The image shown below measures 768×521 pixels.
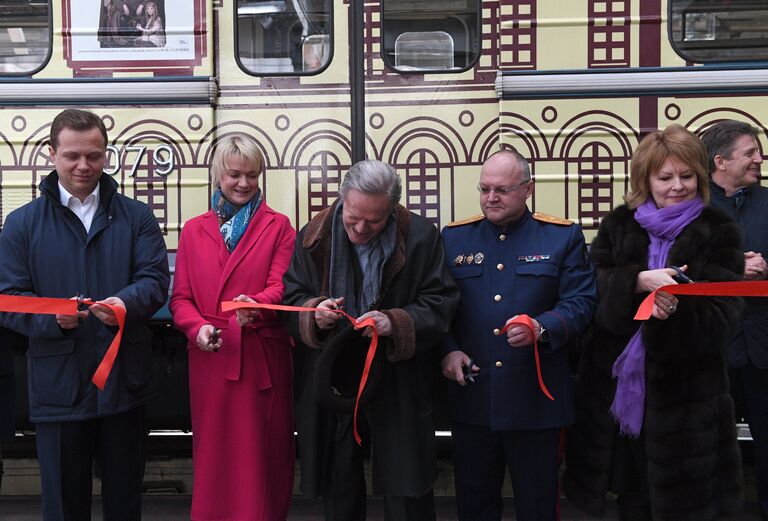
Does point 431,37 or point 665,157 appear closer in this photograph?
point 665,157

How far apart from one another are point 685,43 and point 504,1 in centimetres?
89

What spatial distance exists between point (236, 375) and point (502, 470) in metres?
1.12

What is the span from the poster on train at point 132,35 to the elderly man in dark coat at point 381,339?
1.46m

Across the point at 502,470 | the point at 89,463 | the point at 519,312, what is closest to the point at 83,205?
the point at 89,463

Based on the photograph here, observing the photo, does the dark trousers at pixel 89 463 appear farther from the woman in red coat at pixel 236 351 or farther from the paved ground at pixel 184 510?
the paved ground at pixel 184 510

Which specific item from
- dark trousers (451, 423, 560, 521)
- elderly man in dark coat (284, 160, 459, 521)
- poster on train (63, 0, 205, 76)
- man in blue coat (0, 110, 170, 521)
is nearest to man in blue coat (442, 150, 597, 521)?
dark trousers (451, 423, 560, 521)

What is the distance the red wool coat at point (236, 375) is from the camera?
3324 millimetres

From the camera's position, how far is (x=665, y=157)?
2.99 meters

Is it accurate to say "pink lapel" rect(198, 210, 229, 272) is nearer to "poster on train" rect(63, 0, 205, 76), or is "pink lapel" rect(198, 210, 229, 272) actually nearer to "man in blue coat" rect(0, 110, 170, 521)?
"man in blue coat" rect(0, 110, 170, 521)

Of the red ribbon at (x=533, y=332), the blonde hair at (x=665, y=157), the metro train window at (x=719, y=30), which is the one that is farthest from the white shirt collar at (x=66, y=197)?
the metro train window at (x=719, y=30)

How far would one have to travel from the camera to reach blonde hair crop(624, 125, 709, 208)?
9.79 feet

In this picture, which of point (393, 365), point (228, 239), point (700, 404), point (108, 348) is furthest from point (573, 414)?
point (108, 348)

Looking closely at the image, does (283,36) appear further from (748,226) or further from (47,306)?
(748,226)

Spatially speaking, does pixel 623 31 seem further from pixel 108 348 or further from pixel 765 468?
pixel 108 348
